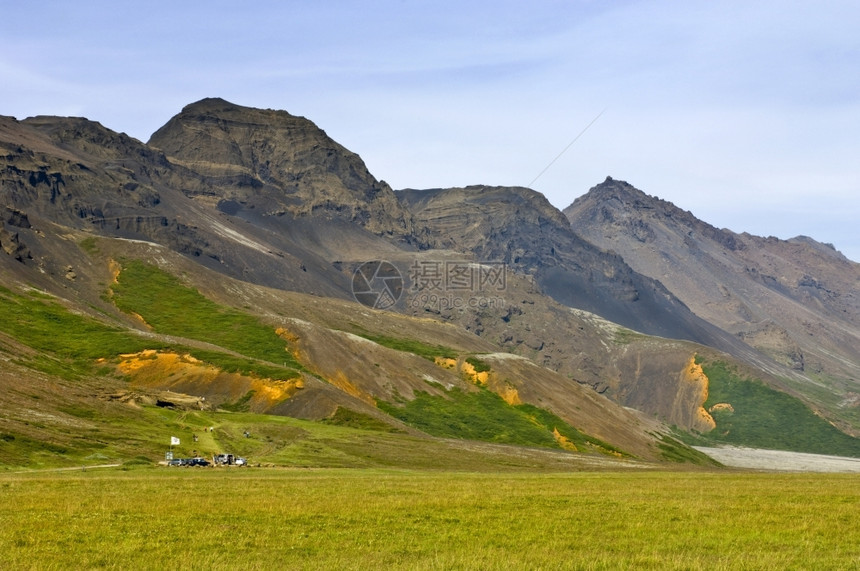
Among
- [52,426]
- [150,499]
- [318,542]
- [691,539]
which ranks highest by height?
[691,539]

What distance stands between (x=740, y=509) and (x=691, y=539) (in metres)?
13.1

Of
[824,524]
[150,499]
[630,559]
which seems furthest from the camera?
[150,499]

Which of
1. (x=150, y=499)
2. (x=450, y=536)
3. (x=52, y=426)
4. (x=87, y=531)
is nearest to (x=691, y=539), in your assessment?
(x=450, y=536)

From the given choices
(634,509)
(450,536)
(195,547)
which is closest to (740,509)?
(634,509)

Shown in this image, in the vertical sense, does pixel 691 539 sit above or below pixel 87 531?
above

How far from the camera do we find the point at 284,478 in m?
68.0

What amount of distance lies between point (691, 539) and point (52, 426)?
7665 centimetres

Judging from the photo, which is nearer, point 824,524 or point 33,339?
point 824,524

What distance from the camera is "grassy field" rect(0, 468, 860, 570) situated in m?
30.0

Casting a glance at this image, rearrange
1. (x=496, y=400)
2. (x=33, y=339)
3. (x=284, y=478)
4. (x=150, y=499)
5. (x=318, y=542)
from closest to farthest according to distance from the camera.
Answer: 1. (x=318, y=542)
2. (x=150, y=499)
3. (x=284, y=478)
4. (x=33, y=339)
5. (x=496, y=400)

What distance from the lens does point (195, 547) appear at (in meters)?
31.9

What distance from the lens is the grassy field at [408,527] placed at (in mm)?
29984

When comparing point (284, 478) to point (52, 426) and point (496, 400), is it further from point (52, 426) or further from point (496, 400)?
A: point (496, 400)

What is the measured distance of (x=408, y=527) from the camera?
38.6 meters
